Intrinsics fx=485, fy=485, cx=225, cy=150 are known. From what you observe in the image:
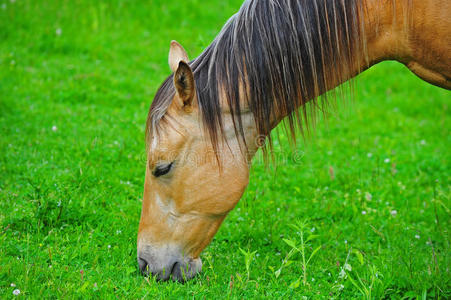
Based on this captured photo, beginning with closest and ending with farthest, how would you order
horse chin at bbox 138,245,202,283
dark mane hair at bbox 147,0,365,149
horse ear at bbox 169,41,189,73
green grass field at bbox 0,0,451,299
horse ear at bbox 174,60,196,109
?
horse ear at bbox 174,60,196,109 → dark mane hair at bbox 147,0,365,149 → horse chin at bbox 138,245,202,283 → green grass field at bbox 0,0,451,299 → horse ear at bbox 169,41,189,73

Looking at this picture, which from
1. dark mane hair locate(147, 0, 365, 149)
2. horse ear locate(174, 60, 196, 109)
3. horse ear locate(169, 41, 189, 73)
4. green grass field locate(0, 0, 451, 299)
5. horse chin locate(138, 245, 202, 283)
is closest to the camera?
horse ear locate(174, 60, 196, 109)

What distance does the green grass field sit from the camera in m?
3.36

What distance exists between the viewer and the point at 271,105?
3.10 meters

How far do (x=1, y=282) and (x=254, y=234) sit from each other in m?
2.01

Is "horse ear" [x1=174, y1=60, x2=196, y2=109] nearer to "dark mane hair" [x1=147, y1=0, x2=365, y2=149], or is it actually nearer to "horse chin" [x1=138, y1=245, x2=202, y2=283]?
"dark mane hair" [x1=147, y1=0, x2=365, y2=149]

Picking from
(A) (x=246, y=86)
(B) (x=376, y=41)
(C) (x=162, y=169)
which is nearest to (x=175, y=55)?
(A) (x=246, y=86)

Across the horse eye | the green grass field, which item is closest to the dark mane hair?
the horse eye

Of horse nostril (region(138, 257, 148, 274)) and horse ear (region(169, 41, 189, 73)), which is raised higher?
horse ear (region(169, 41, 189, 73))

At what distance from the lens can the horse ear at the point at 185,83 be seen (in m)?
2.88

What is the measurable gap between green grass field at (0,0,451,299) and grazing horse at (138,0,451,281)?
312 millimetres

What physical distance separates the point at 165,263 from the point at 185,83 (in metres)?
1.20

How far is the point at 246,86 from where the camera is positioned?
3.02m

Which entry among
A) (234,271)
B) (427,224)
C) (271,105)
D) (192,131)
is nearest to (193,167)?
(192,131)

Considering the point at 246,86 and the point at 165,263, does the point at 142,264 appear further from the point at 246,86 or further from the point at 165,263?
the point at 246,86
